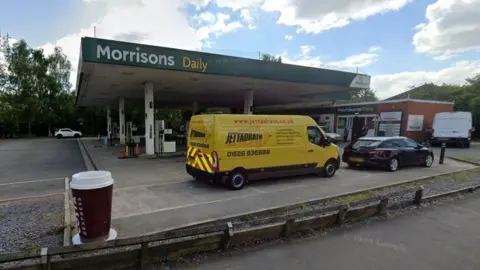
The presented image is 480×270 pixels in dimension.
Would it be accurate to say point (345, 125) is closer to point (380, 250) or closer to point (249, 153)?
point (249, 153)

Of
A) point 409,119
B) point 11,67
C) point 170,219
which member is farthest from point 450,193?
point 11,67

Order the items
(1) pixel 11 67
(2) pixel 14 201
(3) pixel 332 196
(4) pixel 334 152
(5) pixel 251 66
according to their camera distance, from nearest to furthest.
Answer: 1. (2) pixel 14 201
2. (3) pixel 332 196
3. (4) pixel 334 152
4. (5) pixel 251 66
5. (1) pixel 11 67

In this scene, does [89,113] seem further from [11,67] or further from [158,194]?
[158,194]

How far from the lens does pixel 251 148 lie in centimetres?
741

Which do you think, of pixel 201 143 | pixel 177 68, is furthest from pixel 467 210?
pixel 177 68

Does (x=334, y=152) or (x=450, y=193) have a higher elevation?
(x=334, y=152)

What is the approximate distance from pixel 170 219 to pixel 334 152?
20.1 feet

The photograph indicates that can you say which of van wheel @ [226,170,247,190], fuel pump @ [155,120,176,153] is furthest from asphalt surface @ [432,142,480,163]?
fuel pump @ [155,120,176,153]

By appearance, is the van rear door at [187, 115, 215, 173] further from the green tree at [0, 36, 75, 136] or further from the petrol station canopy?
the green tree at [0, 36, 75, 136]

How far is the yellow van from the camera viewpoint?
6992mm

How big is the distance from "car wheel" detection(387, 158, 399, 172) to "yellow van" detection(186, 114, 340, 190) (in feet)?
8.96

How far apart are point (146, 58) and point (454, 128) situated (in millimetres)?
19494

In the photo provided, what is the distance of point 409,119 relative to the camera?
20.3m

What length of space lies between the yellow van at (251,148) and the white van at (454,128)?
1453cm
